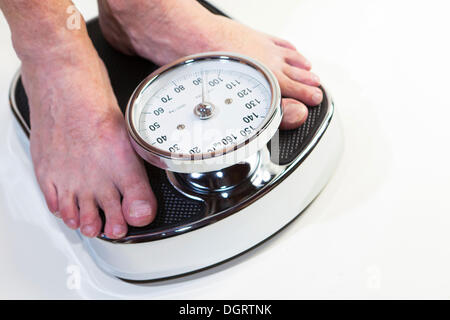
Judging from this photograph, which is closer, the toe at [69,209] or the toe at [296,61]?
the toe at [69,209]

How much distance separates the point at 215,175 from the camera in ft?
3.05

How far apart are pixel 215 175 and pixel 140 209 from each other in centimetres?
13

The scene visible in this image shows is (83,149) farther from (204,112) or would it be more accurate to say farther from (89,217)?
(204,112)

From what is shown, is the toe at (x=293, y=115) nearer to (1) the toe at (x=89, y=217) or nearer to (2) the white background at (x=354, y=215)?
(2) the white background at (x=354, y=215)

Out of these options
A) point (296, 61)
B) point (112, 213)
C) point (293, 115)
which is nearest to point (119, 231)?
point (112, 213)

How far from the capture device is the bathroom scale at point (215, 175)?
34.6 inches

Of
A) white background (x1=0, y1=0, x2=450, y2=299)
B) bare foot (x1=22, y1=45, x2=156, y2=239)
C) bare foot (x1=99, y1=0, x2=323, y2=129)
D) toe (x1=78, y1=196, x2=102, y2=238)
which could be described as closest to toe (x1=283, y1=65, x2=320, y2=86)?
bare foot (x1=99, y1=0, x2=323, y2=129)

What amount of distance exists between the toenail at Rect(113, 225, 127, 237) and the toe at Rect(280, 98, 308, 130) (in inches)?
12.4

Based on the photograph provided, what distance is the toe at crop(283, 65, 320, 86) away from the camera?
3.54 ft

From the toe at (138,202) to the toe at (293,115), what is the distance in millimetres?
252

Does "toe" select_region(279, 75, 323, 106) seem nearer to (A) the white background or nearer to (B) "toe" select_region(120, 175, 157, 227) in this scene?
(A) the white background

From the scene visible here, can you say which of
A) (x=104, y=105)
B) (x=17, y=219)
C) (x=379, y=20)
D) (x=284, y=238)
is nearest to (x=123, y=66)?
(x=104, y=105)

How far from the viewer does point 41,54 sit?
1065 mm

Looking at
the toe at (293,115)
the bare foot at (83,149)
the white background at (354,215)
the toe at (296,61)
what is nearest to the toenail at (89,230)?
the bare foot at (83,149)
